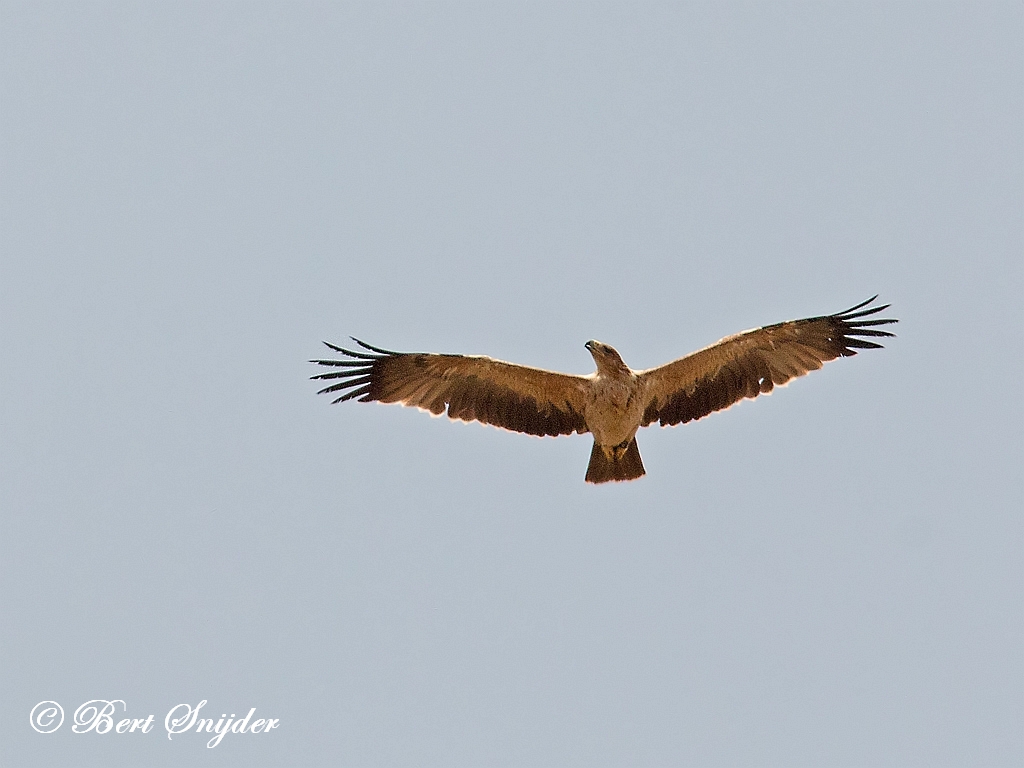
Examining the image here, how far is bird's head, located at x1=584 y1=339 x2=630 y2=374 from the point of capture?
15.0 metres

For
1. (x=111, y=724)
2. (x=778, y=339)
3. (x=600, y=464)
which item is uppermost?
(x=778, y=339)

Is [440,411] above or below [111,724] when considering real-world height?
above

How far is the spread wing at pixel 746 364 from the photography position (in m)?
15.3

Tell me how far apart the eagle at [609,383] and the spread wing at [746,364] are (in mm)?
10

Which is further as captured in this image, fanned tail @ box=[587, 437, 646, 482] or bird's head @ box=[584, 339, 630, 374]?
fanned tail @ box=[587, 437, 646, 482]

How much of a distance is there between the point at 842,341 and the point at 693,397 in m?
1.62

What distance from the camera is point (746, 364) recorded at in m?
15.6

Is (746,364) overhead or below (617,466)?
overhead

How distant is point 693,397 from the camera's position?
51.6ft

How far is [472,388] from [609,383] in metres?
1.44

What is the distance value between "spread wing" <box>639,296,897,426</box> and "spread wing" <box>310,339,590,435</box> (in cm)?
88

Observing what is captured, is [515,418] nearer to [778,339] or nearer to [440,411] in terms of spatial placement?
[440,411]

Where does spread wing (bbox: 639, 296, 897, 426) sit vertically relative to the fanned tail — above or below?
above

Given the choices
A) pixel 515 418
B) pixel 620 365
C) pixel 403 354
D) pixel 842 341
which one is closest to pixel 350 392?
pixel 403 354
